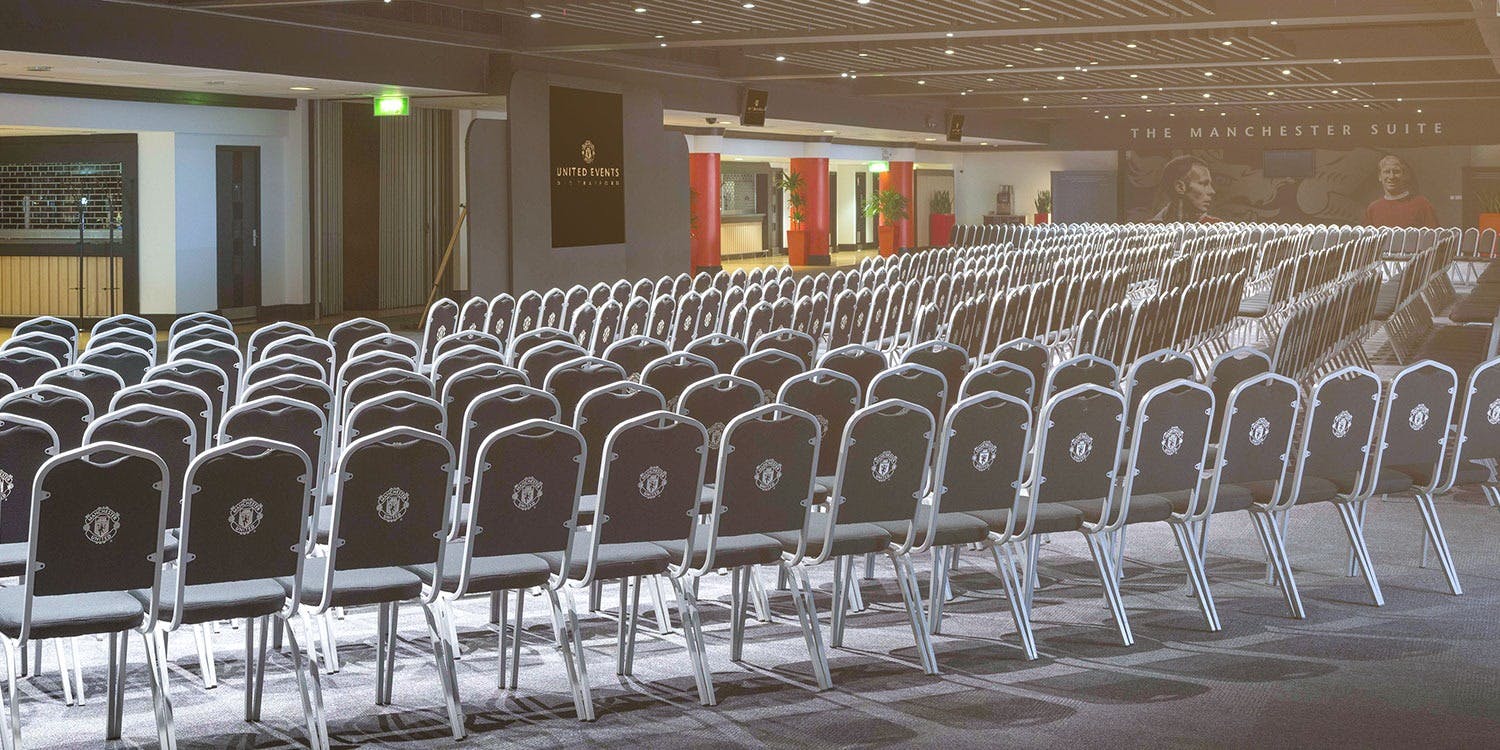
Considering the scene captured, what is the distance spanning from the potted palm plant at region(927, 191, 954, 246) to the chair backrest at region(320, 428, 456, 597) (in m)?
40.2

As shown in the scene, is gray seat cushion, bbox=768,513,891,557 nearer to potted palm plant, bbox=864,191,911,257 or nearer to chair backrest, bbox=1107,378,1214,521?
chair backrest, bbox=1107,378,1214,521

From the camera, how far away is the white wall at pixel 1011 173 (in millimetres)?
45469

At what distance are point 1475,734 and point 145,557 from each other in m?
3.87

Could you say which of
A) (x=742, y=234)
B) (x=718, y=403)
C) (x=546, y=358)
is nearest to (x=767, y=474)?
(x=718, y=403)

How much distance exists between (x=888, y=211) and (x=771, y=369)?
32377 mm

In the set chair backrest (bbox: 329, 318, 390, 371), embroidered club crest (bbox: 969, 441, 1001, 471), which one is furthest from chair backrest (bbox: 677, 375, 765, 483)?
chair backrest (bbox: 329, 318, 390, 371)

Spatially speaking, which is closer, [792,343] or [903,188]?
[792,343]

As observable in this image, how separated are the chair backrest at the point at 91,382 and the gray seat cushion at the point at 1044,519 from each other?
338 centimetres

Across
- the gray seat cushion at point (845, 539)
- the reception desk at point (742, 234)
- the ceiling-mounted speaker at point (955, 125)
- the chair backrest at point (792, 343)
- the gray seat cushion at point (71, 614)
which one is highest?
the ceiling-mounted speaker at point (955, 125)

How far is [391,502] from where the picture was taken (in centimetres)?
433

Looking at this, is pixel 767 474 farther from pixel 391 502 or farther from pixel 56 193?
pixel 56 193

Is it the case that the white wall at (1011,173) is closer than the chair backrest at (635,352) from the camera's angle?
No

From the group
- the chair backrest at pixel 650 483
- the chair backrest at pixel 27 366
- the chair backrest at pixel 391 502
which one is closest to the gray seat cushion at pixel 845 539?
the chair backrest at pixel 650 483

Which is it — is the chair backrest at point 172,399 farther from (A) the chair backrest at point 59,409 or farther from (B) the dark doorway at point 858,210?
(B) the dark doorway at point 858,210
